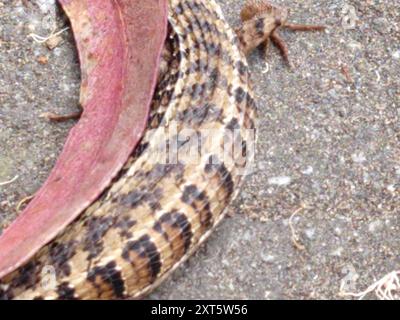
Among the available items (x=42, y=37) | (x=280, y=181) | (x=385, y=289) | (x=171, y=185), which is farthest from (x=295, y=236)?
(x=42, y=37)

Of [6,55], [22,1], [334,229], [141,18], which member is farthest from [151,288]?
[22,1]

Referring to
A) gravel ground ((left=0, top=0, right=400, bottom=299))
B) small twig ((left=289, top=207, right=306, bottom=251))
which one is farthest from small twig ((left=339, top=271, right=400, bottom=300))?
small twig ((left=289, top=207, right=306, bottom=251))

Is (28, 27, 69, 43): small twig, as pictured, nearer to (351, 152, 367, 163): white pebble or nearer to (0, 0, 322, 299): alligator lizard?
(0, 0, 322, 299): alligator lizard

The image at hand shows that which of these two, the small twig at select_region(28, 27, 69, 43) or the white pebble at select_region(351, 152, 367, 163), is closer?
the white pebble at select_region(351, 152, 367, 163)

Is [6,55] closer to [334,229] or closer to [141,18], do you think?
[141,18]

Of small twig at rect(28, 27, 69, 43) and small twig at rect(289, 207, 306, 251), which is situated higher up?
small twig at rect(28, 27, 69, 43)

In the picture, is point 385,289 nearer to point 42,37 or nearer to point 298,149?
point 298,149
